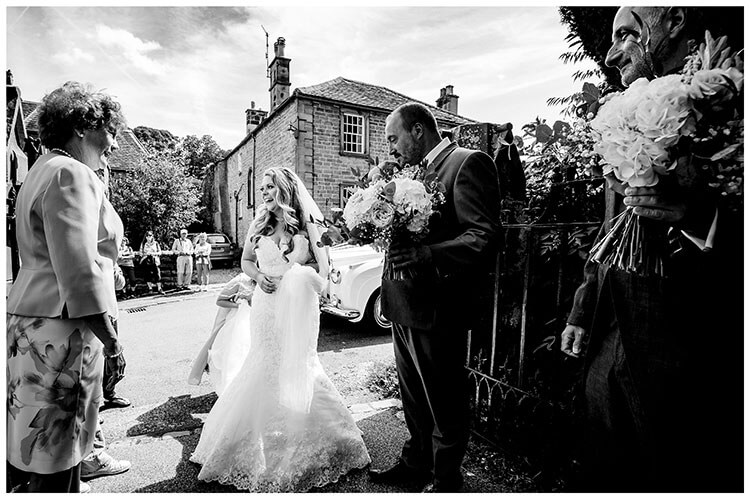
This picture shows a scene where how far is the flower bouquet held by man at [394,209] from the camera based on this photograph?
2.10m

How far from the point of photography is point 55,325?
1.92 meters

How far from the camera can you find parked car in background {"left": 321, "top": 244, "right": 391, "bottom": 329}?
7051mm

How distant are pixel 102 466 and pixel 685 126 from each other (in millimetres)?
3666

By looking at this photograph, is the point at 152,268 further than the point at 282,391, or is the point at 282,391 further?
the point at 152,268

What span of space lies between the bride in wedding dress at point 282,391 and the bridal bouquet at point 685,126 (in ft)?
7.27

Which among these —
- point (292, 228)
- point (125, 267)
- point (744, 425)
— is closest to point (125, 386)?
point (292, 228)

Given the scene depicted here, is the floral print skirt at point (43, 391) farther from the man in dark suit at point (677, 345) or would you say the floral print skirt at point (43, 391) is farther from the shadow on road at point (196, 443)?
the man in dark suit at point (677, 345)

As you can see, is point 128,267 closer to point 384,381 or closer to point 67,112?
point 384,381

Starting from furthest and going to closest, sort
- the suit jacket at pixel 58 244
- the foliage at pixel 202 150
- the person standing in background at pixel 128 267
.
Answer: the foliage at pixel 202 150 < the person standing in background at pixel 128 267 < the suit jacket at pixel 58 244

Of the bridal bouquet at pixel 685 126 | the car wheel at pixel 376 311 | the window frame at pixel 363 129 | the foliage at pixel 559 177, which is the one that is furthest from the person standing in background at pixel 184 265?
the bridal bouquet at pixel 685 126

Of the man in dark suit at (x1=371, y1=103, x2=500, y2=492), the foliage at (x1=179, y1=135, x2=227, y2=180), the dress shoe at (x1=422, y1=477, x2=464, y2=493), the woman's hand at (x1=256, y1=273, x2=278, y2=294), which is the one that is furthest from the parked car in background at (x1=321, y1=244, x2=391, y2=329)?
the foliage at (x1=179, y1=135, x2=227, y2=180)

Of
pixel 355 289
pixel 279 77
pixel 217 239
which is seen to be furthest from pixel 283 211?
pixel 279 77

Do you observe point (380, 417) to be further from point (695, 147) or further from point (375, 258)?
point (375, 258)

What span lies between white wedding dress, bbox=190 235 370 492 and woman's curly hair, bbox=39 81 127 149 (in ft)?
5.31
